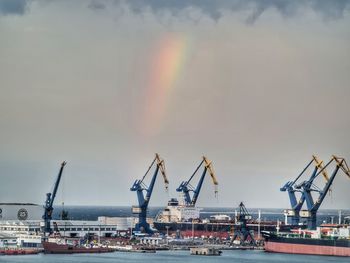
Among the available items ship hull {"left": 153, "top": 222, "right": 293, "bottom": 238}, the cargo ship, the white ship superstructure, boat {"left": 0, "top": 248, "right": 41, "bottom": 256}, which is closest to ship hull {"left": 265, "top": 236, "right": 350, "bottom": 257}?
the cargo ship

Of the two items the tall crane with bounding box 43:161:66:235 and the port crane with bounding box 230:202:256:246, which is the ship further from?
the tall crane with bounding box 43:161:66:235

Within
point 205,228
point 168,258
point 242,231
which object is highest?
point 205,228

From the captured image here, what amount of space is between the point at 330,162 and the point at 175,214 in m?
27.9

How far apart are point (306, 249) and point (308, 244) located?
0.56 m

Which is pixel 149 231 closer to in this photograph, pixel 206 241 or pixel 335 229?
pixel 206 241

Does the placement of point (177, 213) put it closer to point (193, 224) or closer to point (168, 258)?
point (193, 224)

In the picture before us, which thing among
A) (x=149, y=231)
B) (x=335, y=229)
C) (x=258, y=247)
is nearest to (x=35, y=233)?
(x=149, y=231)

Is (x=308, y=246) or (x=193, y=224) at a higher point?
(x=193, y=224)

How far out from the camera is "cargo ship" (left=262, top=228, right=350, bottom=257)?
89906mm

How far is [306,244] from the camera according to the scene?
9331 centimetres

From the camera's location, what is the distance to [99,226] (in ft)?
381

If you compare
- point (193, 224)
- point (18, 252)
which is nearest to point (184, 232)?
point (193, 224)

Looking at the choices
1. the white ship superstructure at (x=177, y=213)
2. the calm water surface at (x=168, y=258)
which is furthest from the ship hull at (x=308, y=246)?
the white ship superstructure at (x=177, y=213)

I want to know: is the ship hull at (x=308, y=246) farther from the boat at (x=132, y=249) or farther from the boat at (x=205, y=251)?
the boat at (x=132, y=249)
